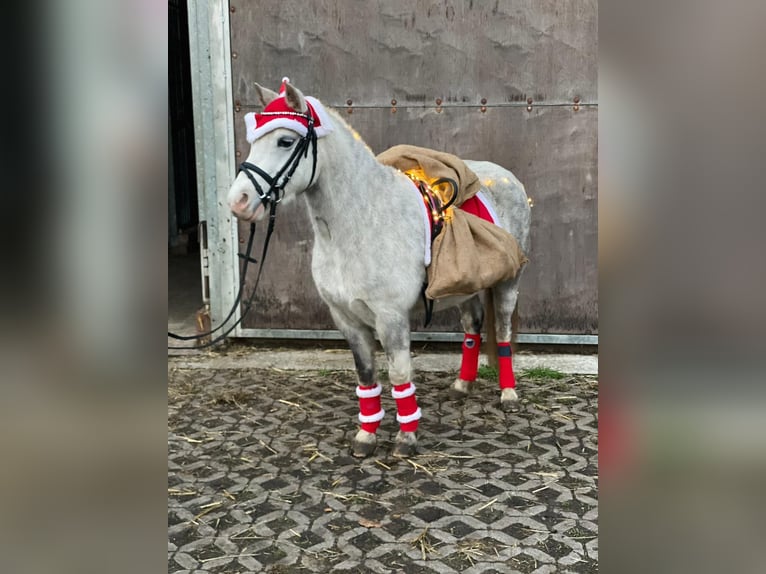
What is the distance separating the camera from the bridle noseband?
313cm

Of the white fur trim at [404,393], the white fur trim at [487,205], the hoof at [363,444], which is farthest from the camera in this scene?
the white fur trim at [487,205]

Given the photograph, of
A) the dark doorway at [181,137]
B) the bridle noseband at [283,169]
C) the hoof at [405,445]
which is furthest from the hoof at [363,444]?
the dark doorway at [181,137]

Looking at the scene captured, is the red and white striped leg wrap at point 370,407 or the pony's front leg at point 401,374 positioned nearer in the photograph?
the pony's front leg at point 401,374

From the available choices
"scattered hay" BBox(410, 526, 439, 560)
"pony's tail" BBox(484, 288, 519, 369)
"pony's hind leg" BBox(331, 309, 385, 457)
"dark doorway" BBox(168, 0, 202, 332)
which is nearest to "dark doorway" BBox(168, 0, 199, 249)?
"dark doorway" BBox(168, 0, 202, 332)

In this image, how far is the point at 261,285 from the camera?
586 centimetres

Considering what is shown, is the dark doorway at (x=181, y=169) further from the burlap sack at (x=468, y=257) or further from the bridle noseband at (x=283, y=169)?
the bridle noseband at (x=283, y=169)

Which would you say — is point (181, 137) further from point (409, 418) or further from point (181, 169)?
point (409, 418)

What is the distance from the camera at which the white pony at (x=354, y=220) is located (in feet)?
10.5

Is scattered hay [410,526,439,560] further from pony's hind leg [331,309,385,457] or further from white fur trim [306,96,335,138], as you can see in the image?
white fur trim [306,96,335,138]

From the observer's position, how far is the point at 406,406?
12.5ft

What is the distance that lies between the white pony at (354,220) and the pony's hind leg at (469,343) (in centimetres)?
69

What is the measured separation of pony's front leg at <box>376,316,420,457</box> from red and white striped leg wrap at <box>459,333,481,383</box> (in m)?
1.05
